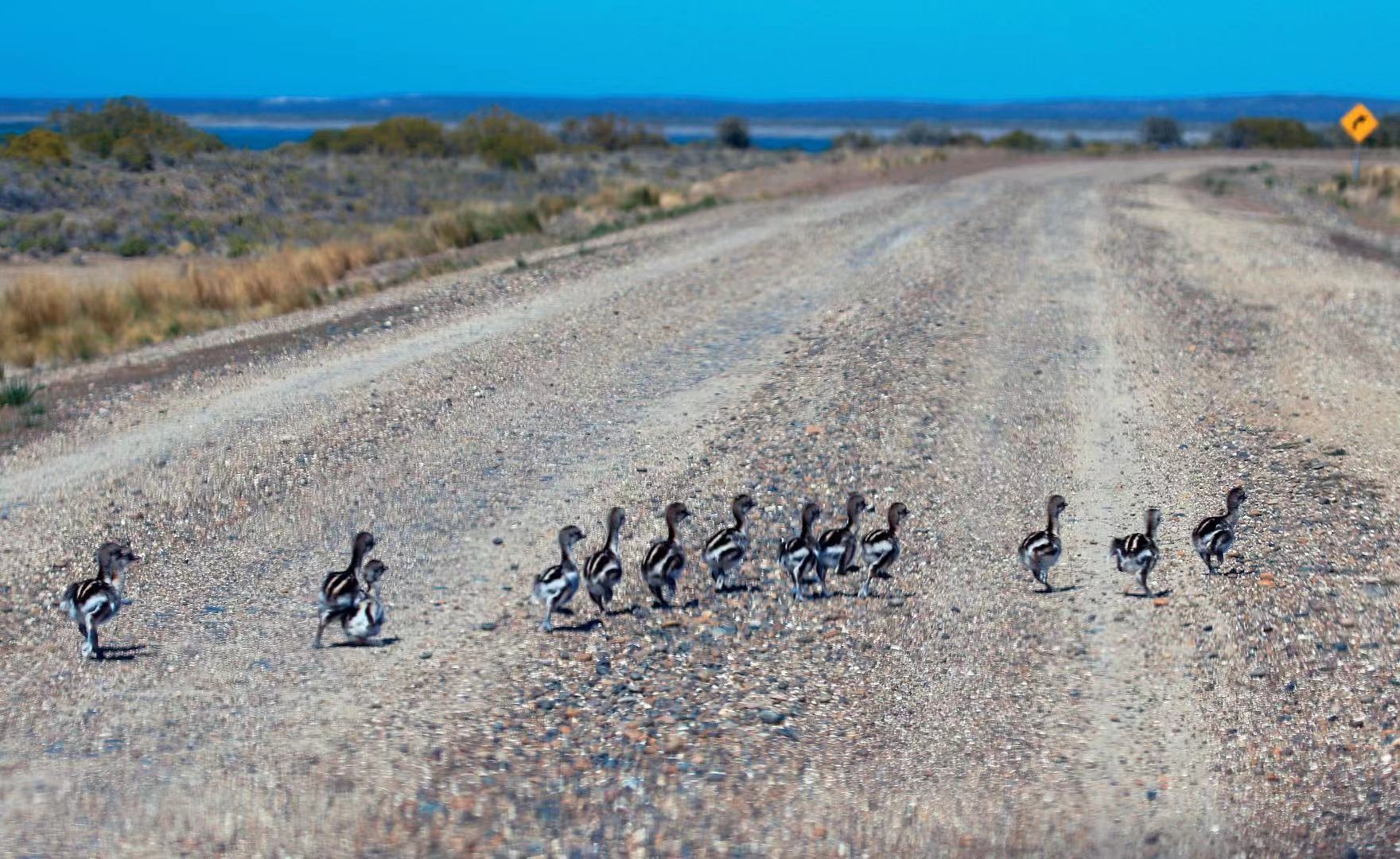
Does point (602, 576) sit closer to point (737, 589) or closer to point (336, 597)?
point (737, 589)

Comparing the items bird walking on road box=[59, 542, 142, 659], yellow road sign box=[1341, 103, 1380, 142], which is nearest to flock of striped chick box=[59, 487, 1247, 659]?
bird walking on road box=[59, 542, 142, 659]

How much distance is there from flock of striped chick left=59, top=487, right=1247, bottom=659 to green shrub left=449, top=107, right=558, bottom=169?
58105mm

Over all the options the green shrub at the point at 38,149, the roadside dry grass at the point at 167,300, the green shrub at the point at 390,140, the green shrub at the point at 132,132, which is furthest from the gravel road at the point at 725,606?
the green shrub at the point at 390,140

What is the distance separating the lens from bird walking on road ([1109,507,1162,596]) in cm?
991

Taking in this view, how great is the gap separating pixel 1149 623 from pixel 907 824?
3203mm

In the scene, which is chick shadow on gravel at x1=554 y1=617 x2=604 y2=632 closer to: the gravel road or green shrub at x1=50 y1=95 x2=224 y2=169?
the gravel road

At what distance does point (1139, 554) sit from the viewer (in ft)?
32.5

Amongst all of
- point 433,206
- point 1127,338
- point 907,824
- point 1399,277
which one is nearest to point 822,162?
point 433,206

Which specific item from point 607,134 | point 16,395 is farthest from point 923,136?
point 16,395

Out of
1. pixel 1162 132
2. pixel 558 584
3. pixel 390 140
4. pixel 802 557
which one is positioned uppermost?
pixel 1162 132

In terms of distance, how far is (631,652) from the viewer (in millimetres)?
8875

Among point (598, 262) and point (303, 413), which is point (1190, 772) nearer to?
point (303, 413)

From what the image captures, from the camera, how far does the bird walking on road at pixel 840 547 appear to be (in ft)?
33.0

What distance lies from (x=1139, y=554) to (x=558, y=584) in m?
3.64
